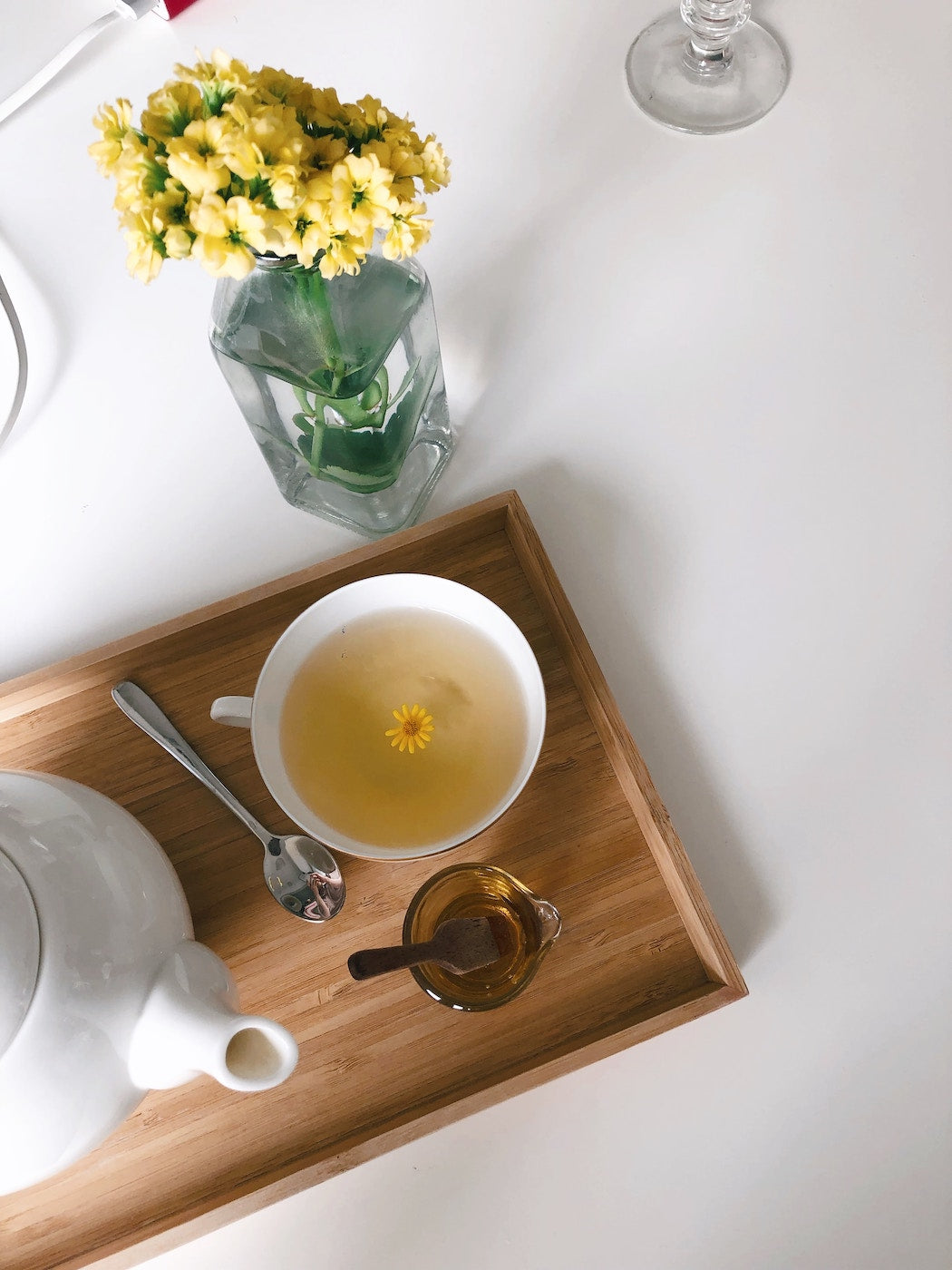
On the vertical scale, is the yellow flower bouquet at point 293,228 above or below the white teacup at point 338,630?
above

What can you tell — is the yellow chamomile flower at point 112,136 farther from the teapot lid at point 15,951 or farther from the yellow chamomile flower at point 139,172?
the teapot lid at point 15,951

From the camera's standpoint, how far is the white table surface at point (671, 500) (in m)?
0.68

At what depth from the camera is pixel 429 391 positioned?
0.77 meters

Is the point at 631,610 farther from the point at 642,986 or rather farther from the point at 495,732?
the point at 642,986

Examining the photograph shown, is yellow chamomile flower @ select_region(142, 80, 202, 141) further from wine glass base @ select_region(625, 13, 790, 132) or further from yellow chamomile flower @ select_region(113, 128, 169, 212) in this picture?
wine glass base @ select_region(625, 13, 790, 132)

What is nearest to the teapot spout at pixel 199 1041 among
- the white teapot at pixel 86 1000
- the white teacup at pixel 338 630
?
the white teapot at pixel 86 1000

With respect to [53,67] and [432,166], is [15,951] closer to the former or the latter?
[432,166]

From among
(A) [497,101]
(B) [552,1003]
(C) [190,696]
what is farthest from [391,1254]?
(A) [497,101]

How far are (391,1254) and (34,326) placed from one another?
2.84ft

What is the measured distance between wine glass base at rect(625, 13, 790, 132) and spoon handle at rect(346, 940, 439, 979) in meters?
0.81

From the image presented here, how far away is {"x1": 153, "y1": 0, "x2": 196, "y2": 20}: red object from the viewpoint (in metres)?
1.00

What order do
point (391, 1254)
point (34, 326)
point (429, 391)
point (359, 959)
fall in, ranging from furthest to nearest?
1. point (34, 326)
2. point (429, 391)
3. point (391, 1254)
4. point (359, 959)

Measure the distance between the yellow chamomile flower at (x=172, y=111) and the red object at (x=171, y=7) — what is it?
668 mm

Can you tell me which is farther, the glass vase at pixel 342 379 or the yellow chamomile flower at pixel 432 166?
the glass vase at pixel 342 379
